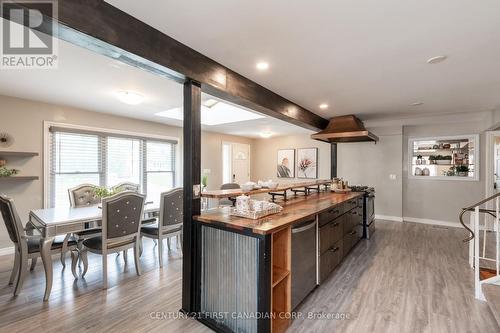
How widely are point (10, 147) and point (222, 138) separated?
14.6 ft

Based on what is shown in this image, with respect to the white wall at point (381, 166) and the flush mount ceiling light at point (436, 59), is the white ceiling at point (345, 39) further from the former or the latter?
the white wall at point (381, 166)

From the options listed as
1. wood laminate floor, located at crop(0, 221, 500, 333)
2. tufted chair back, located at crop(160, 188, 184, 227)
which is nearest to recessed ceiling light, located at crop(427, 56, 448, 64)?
wood laminate floor, located at crop(0, 221, 500, 333)

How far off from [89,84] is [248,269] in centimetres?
303

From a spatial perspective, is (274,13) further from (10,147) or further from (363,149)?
(363,149)

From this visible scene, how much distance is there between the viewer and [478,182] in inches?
195

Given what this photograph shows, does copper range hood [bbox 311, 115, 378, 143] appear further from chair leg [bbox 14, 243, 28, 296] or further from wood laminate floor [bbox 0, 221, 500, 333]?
chair leg [bbox 14, 243, 28, 296]

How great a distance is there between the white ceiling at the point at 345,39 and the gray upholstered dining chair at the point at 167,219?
1.91 meters

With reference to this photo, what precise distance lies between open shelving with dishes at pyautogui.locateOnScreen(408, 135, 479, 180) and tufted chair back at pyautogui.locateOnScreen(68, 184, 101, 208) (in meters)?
6.64

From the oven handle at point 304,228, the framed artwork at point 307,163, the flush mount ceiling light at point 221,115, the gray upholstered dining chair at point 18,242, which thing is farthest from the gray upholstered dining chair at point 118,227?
the framed artwork at point 307,163

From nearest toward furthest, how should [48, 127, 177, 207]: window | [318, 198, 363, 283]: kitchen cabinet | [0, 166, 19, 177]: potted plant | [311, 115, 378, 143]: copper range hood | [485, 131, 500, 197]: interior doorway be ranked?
[318, 198, 363, 283]: kitchen cabinet, [0, 166, 19, 177]: potted plant, [48, 127, 177, 207]: window, [311, 115, 378, 143]: copper range hood, [485, 131, 500, 197]: interior doorway

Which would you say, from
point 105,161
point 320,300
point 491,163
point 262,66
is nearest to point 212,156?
point 105,161

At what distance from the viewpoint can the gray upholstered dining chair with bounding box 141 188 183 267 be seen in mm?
3238

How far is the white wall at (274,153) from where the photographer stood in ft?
22.5

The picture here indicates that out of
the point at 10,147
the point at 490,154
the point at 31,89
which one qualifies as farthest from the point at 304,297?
the point at 490,154
